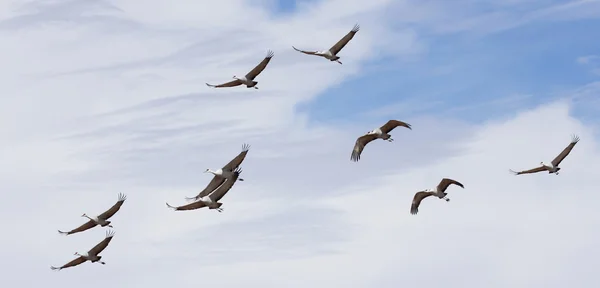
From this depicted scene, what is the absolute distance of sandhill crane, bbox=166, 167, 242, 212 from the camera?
105375 mm

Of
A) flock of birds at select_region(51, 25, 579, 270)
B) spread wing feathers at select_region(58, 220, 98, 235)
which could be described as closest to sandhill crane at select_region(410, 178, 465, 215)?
flock of birds at select_region(51, 25, 579, 270)

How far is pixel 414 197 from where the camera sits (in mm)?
113812

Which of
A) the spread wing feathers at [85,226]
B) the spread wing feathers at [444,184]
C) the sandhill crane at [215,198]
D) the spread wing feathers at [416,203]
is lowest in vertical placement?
the spread wing feathers at [85,226]

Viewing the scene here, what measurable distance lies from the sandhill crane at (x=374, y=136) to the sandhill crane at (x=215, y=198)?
10.1 meters

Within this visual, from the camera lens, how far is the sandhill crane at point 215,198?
4149 inches

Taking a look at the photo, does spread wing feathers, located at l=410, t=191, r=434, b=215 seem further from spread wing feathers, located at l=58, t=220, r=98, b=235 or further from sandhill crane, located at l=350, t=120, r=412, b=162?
spread wing feathers, located at l=58, t=220, r=98, b=235

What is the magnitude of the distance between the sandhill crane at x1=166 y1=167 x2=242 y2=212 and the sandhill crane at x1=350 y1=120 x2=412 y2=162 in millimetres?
10053

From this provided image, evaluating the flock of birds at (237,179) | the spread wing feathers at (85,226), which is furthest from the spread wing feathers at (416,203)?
the spread wing feathers at (85,226)

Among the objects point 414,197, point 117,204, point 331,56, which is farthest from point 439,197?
point 117,204

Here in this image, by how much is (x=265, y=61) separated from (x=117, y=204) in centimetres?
1657

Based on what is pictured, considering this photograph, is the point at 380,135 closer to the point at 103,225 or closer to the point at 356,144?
the point at 356,144

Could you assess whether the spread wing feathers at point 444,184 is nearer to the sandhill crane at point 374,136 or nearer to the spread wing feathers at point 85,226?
the sandhill crane at point 374,136

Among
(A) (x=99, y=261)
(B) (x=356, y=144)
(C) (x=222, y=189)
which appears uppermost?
(B) (x=356, y=144)

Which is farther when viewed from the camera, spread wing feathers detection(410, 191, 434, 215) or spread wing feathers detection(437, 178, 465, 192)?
spread wing feathers detection(410, 191, 434, 215)
